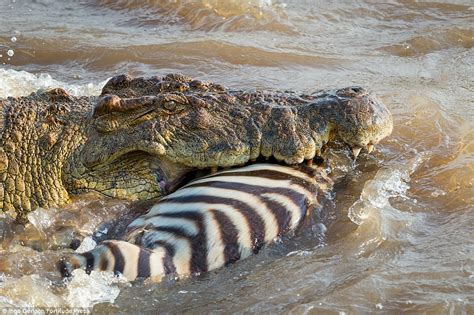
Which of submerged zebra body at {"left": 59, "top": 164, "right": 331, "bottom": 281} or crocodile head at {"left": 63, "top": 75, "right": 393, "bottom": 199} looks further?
crocodile head at {"left": 63, "top": 75, "right": 393, "bottom": 199}

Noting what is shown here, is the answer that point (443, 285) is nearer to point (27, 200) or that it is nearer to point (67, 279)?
point (67, 279)

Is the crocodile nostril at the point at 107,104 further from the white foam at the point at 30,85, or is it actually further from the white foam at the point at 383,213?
the white foam at the point at 30,85

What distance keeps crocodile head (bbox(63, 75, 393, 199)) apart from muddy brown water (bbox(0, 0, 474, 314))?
0.22 metres

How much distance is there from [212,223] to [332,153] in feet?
2.90

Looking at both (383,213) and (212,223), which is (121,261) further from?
(383,213)

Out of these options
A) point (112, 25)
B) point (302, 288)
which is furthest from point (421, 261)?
point (112, 25)

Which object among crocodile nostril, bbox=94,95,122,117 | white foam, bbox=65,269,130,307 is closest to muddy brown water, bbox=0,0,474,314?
white foam, bbox=65,269,130,307

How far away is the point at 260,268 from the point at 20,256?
1252 mm

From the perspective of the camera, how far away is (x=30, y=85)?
6.43 meters

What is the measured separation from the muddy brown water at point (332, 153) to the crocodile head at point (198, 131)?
0.74 feet

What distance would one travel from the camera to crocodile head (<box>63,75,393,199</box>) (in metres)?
4.01

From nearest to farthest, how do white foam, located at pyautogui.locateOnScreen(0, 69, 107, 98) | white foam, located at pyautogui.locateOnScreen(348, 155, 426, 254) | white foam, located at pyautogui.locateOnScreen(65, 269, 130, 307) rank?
white foam, located at pyautogui.locateOnScreen(65, 269, 130, 307), white foam, located at pyautogui.locateOnScreen(348, 155, 426, 254), white foam, located at pyautogui.locateOnScreen(0, 69, 107, 98)

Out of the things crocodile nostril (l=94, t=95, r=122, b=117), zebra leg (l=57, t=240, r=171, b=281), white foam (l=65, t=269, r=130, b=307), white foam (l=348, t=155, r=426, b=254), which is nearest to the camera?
white foam (l=65, t=269, r=130, b=307)

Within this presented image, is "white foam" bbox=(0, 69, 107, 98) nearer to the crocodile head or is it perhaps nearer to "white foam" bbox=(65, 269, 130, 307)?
the crocodile head
